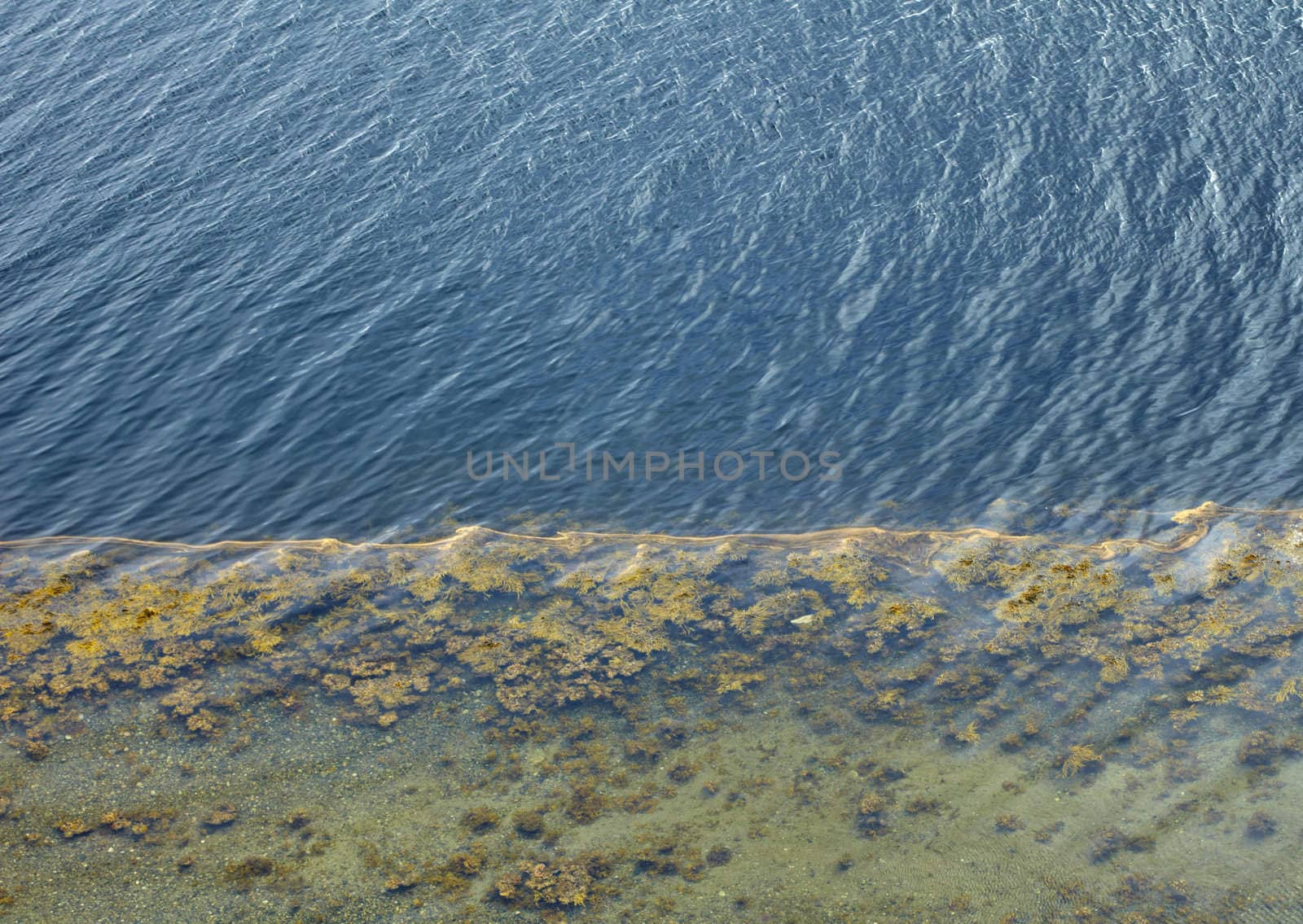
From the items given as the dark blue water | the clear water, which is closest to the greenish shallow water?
the clear water

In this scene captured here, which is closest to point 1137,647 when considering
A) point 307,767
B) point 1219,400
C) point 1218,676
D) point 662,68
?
point 1218,676

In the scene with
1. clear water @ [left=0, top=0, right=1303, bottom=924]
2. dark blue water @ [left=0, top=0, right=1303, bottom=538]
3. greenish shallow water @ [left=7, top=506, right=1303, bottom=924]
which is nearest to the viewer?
greenish shallow water @ [left=7, top=506, right=1303, bottom=924]

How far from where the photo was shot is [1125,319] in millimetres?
39938

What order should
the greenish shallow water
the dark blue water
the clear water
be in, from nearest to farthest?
the greenish shallow water, the clear water, the dark blue water

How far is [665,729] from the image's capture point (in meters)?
28.5

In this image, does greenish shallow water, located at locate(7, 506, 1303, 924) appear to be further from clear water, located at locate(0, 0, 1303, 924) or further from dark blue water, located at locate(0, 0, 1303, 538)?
dark blue water, located at locate(0, 0, 1303, 538)

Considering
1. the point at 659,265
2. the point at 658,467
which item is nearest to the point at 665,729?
the point at 658,467

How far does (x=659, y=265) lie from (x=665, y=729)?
74.6 feet

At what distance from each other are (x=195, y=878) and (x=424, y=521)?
1381 cm

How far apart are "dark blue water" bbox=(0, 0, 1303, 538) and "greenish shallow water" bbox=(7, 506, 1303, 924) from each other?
10.7 feet

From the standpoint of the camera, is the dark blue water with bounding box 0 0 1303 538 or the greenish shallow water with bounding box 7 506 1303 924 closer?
the greenish shallow water with bounding box 7 506 1303 924

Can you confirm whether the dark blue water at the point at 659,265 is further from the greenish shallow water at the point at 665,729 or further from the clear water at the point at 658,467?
the greenish shallow water at the point at 665,729

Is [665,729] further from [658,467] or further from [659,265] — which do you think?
[659,265]

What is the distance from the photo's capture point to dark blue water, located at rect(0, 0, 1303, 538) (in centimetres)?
3716
